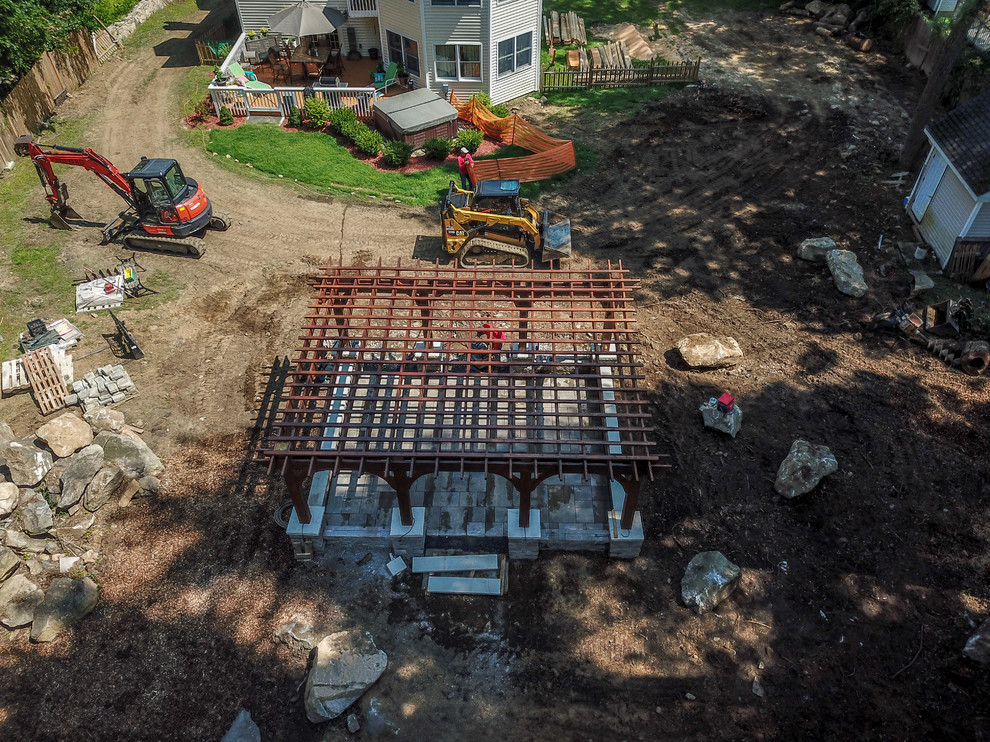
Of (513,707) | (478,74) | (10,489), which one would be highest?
Result: (478,74)

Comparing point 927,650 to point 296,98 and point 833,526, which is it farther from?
point 296,98

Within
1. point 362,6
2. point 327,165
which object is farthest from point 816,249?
point 362,6

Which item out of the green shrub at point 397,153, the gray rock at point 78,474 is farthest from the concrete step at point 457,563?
the green shrub at point 397,153

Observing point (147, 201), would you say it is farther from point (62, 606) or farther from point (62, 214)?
point (62, 606)

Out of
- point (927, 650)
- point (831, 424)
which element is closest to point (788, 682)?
point (927, 650)

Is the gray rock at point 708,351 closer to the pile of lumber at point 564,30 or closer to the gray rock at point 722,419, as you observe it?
the gray rock at point 722,419
